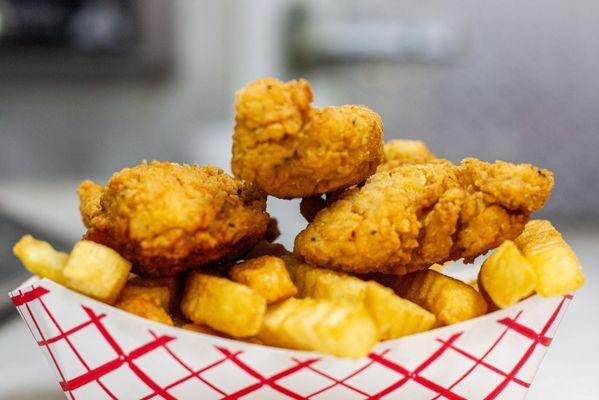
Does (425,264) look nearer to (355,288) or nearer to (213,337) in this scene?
(355,288)

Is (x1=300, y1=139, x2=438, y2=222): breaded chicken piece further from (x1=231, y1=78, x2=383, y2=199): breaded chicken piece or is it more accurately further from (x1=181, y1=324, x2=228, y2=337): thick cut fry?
(x1=181, y1=324, x2=228, y2=337): thick cut fry

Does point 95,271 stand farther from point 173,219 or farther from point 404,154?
point 404,154

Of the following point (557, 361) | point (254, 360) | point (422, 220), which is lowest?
point (557, 361)

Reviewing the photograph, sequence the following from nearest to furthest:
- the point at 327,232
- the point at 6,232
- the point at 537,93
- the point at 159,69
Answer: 1. the point at 327,232
2. the point at 6,232
3. the point at 537,93
4. the point at 159,69

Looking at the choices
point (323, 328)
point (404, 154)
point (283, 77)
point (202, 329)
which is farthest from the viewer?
point (283, 77)

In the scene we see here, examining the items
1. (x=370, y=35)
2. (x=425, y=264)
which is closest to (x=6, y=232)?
(x=425, y=264)

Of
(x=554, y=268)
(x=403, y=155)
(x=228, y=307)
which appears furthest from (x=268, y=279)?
(x=403, y=155)
